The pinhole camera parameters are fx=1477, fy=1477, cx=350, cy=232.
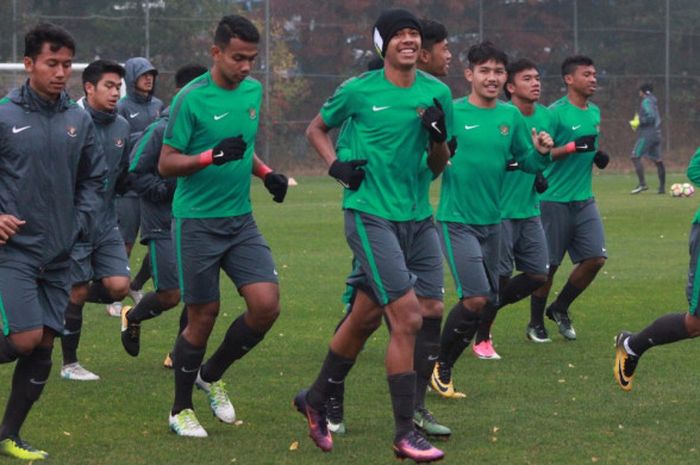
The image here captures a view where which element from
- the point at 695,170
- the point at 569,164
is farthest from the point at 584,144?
the point at 695,170

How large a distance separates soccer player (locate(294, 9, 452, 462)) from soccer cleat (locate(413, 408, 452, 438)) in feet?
1.76

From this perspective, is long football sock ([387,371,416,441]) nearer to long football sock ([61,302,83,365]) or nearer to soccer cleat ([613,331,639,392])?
soccer cleat ([613,331,639,392])

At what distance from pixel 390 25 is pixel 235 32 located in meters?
0.92

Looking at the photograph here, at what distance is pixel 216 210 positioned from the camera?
8008mm

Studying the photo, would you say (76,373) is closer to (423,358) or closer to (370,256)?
(423,358)

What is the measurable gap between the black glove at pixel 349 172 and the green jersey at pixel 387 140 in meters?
0.12

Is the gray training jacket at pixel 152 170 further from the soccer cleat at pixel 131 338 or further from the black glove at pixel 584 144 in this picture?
the black glove at pixel 584 144

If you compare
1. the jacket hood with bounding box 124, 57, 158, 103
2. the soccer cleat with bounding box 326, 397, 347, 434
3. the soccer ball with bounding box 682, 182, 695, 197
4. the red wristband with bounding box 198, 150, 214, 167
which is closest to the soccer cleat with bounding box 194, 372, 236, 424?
the soccer cleat with bounding box 326, 397, 347, 434

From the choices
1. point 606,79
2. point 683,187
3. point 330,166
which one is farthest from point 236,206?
point 606,79

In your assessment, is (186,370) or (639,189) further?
(639,189)

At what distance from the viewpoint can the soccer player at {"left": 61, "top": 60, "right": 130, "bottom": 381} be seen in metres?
9.99

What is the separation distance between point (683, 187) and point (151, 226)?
770 inches

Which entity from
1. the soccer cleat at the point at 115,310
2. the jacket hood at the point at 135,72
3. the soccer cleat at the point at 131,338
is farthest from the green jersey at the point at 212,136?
the soccer cleat at the point at 115,310

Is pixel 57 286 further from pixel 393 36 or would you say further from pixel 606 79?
pixel 606 79
